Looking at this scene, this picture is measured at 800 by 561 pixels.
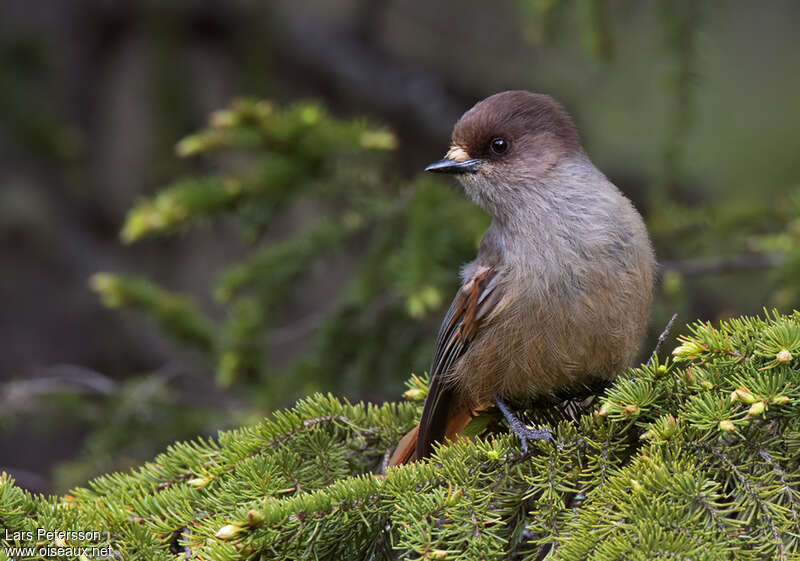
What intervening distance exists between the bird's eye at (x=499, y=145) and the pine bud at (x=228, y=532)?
5.96ft

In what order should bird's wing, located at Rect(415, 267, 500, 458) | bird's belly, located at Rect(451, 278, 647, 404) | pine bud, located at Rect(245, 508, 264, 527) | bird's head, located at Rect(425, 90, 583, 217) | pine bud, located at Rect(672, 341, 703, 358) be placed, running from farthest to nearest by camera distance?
bird's head, located at Rect(425, 90, 583, 217) → bird's wing, located at Rect(415, 267, 500, 458) → bird's belly, located at Rect(451, 278, 647, 404) → pine bud, located at Rect(672, 341, 703, 358) → pine bud, located at Rect(245, 508, 264, 527)

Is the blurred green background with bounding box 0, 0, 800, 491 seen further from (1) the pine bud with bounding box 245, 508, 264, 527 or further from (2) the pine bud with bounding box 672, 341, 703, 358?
(1) the pine bud with bounding box 245, 508, 264, 527

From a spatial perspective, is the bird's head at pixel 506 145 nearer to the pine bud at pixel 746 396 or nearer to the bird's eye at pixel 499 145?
the bird's eye at pixel 499 145

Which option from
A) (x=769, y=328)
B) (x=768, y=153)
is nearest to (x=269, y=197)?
(x=769, y=328)

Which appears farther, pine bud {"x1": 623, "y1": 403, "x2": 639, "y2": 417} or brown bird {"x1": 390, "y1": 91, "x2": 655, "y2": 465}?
brown bird {"x1": 390, "y1": 91, "x2": 655, "y2": 465}

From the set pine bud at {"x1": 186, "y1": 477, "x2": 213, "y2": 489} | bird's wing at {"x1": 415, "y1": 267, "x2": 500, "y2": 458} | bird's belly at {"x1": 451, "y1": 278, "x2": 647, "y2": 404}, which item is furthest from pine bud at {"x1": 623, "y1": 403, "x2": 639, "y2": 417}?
pine bud at {"x1": 186, "y1": 477, "x2": 213, "y2": 489}

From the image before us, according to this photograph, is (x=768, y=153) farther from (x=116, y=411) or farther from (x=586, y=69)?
(x=116, y=411)

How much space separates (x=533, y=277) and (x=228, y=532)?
134cm

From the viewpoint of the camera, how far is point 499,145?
310 cm

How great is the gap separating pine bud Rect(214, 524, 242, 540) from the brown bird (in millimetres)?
708

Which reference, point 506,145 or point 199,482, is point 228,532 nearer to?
point 199,482

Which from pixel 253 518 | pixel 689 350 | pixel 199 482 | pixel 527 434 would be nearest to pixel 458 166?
pixel 527 434

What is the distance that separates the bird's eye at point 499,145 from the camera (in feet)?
10.2

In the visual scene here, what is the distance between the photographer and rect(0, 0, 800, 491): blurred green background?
11.9 feet
